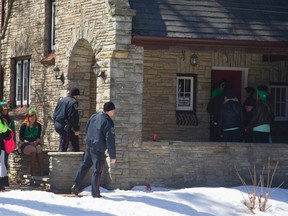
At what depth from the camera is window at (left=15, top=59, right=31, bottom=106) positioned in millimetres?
24844

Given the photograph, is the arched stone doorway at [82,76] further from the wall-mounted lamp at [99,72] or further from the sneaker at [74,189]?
the sneaker at [74,189]

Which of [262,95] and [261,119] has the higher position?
[262,95]

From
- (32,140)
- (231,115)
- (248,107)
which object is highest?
(248,107)

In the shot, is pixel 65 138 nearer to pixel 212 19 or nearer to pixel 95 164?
pixel 95 164

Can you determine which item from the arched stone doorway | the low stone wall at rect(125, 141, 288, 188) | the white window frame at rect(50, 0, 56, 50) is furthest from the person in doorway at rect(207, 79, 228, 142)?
the white window frame at rect(50, 0, 56, 50)

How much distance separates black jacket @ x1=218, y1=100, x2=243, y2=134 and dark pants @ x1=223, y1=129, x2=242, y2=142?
4.7 inches

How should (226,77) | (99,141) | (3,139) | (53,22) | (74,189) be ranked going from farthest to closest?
1. (53,22)
2. (226,77)
3. (3,139)
4. (74,189)
5. (99,141)

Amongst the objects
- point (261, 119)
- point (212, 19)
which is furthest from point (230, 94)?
point (212, 19)

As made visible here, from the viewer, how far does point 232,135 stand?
2003cm

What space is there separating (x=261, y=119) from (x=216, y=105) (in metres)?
1.14

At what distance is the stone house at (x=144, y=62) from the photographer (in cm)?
1902

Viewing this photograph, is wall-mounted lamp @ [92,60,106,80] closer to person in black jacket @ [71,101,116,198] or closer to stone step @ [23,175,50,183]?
person in black jacket @ [71,101,116,198]

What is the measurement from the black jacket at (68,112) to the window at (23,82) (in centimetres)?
467

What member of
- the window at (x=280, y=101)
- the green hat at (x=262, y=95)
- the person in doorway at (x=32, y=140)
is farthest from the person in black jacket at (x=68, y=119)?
the window at (x=280, y=101)
